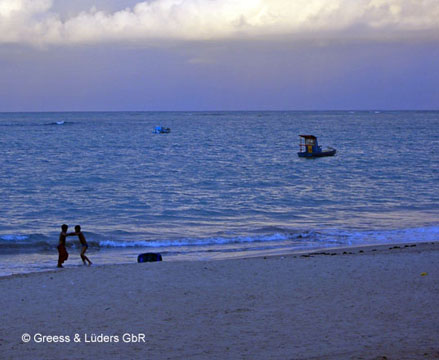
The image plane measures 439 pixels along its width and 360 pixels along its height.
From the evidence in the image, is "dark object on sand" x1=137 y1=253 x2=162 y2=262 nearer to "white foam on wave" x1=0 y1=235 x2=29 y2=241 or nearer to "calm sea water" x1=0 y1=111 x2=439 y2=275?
"calm sea water" x1=0 y1=111 x2=439 y2=275

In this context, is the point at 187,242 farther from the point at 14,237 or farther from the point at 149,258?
the point at 14,237

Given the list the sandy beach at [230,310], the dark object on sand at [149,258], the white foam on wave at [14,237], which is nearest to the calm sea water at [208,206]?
the white foam on wave at [14,237]

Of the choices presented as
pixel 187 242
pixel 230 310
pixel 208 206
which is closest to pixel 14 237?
pixel 187 242

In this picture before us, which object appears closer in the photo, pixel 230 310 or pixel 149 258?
pixel 230 310

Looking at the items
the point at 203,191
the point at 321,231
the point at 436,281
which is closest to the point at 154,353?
the point at 436,281

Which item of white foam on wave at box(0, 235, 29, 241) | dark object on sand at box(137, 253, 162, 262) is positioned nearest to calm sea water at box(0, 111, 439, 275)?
white foam on wave at box(0, 235, 29, 241)

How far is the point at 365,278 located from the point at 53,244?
11567mm

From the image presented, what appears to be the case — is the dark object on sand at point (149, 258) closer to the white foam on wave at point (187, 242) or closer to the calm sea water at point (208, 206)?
the calm sea water at point (208, 206)

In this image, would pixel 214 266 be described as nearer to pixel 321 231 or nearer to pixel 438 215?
pixel 321 231

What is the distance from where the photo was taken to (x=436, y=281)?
11148mm

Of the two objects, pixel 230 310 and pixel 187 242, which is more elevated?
pixel 230 310

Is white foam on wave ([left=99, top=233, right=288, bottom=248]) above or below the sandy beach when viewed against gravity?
below

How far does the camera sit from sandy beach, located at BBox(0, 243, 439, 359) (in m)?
7.63

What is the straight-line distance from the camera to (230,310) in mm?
9484
